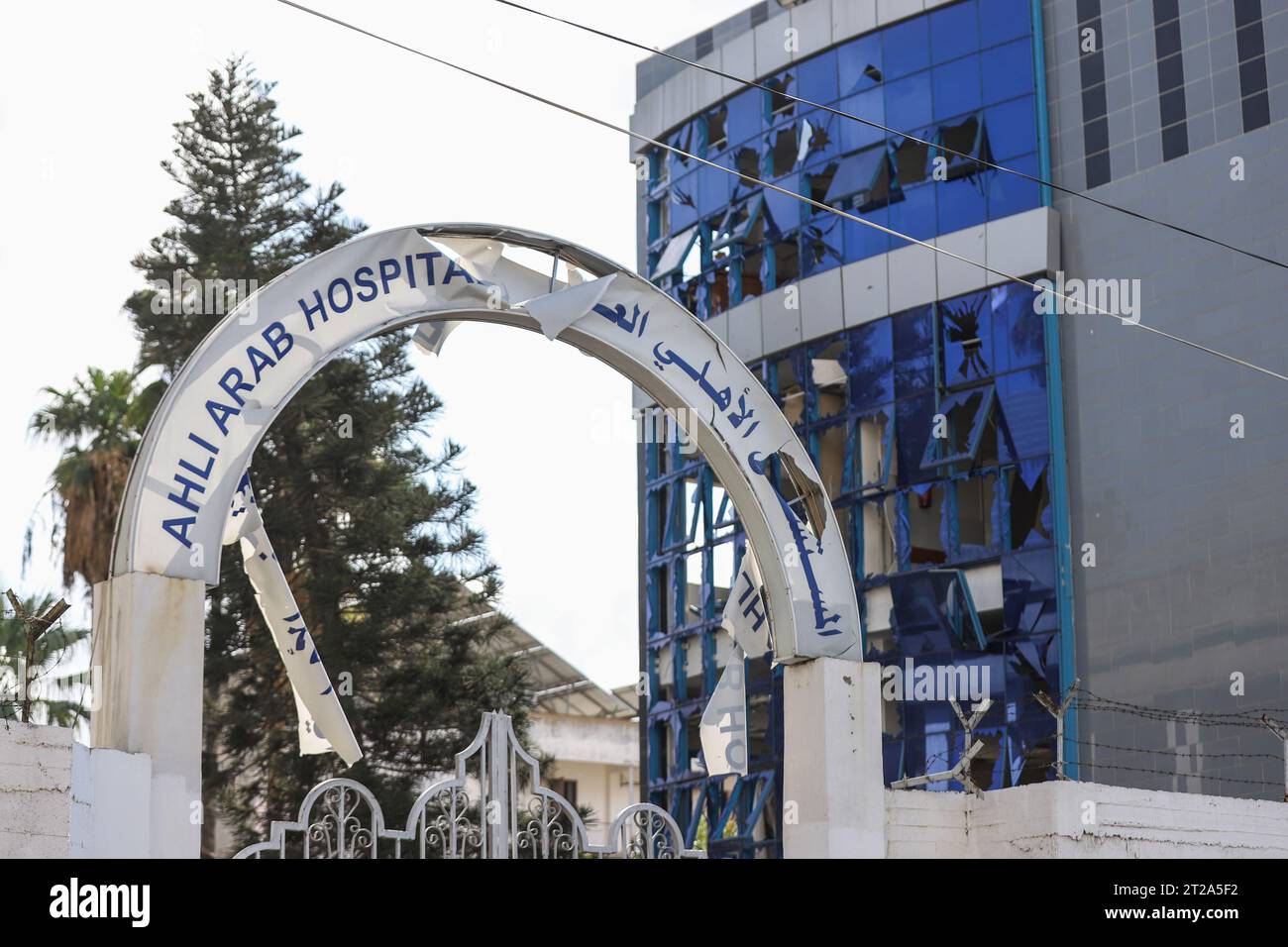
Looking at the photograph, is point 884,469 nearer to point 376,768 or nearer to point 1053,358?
point 1053,358

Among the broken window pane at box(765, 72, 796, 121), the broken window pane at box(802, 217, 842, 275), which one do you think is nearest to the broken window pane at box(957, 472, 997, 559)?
the broken window pane at box(802, 217, 842, 275)

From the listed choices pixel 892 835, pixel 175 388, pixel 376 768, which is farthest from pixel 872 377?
pixel 175 388

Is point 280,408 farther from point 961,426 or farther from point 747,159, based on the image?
point 747,159

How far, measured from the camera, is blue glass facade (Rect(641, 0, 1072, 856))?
3431 centimetres

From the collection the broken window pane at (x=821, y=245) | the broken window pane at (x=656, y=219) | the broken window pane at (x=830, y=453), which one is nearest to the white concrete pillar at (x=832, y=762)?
the broken window pane at (x=830, y=453)

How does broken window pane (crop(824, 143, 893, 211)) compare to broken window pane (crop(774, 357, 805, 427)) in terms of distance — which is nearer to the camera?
broken window pane (crop(824, 143, 893, 211))

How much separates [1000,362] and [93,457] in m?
16.8

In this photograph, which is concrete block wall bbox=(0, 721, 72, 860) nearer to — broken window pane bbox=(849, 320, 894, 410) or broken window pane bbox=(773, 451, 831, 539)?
broken window pane bbox=(773, 451, 831, 539)

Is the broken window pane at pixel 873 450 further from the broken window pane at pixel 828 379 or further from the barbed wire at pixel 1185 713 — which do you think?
the barbed wire at pixel 1185 713

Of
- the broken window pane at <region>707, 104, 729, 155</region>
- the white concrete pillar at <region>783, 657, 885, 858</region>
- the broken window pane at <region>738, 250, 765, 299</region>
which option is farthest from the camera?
the broken window pane at <region>707, 104, 729, 155</region>

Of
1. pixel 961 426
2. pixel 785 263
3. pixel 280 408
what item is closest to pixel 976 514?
pixel 961 426

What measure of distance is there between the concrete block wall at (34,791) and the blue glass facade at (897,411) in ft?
81.4

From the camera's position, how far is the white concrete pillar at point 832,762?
483 inches

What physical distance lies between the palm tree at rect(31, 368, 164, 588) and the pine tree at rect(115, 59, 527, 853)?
3.89ft
